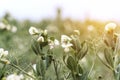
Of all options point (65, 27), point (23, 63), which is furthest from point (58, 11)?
point (23, 63)

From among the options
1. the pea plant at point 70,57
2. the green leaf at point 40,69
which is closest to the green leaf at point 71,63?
the pea plant at point 70,57

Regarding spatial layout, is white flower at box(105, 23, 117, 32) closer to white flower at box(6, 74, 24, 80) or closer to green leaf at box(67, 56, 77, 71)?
green leaf at box(67, 56, 77, 71)

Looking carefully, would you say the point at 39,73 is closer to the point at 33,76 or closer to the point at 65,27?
the point at 33,76

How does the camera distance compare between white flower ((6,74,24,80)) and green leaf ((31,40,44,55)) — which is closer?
white flower ((6,74,24,80))

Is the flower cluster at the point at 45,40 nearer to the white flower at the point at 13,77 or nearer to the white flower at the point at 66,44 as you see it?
the white flower at the point at 66,44

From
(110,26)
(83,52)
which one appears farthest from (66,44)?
(110,26)

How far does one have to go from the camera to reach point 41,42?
1.77 m

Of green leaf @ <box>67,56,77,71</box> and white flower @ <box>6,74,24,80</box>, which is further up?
green leaf @ <box>67,56,77,71</box>

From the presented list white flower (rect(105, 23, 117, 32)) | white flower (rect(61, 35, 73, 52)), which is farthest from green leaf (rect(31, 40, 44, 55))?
white flower (rect(105, 23, 117, 32))

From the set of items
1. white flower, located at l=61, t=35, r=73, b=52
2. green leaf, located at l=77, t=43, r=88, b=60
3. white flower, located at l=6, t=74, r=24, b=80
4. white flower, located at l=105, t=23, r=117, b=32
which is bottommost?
white flower, located at l=6, t=74, r=24, b=80

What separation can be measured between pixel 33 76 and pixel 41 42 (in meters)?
0.14

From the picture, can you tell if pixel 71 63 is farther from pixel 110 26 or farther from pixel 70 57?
pixel 110 26

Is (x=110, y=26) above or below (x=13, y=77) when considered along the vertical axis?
above

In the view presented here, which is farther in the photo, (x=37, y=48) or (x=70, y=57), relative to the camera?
(x=37, y=48)
